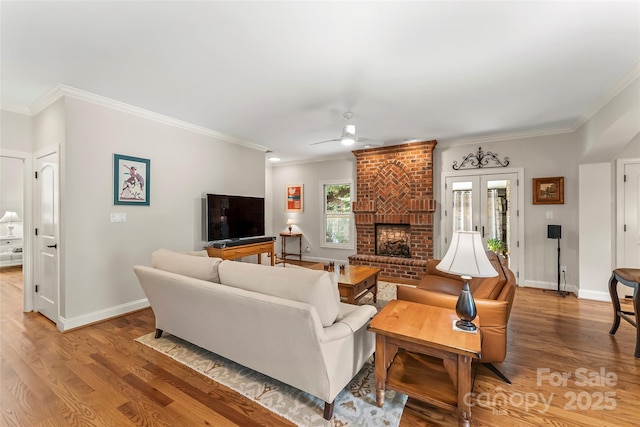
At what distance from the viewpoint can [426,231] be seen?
17.0 ft

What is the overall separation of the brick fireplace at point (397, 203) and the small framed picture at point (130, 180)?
3.75 metres

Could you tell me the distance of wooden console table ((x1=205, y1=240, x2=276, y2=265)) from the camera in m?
4.02

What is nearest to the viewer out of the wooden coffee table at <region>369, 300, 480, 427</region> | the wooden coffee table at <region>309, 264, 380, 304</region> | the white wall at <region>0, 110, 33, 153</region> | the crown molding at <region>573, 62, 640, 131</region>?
the wooden coffee table at <region>369, 300, 480, 427</region>

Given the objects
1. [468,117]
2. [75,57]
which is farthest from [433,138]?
[75,57]

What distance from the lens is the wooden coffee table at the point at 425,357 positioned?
1.52m

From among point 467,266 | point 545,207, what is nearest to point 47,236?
point 467,266

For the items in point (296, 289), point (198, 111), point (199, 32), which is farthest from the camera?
point (198, 111)

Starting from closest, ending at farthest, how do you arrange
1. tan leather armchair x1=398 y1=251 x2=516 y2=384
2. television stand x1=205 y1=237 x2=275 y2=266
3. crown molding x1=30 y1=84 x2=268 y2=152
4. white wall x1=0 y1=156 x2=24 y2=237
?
1. tan leather armchair x1=398 y1=251 x2=516 y2=384
2. crown molding x1=30 y1=84 x2=268 y2=152
3. television stand x1=205 y1=237 x2=275 y2=266
4. white wall x1=0 y1=156 x2=24 y2=237

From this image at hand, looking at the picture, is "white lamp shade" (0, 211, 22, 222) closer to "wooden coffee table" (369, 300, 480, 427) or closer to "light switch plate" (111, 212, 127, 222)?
"light switch plate" (111, 212, 127, 222)

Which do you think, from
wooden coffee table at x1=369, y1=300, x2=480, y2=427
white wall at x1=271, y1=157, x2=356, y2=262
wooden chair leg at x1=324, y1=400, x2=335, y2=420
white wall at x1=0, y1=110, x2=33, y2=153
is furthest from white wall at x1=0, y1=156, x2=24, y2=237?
wooden coffee table at x1=369, y1=300, x2=480, y2=427

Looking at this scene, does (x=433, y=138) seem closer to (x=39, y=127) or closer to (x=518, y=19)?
(x=518, y=19)

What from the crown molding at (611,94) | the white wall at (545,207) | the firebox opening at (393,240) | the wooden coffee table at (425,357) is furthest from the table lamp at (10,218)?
the crown molding at (611,94)

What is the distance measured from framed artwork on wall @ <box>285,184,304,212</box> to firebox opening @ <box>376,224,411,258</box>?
2.14 metres

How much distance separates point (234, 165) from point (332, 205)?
255 cm
